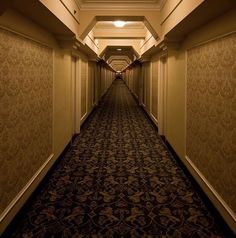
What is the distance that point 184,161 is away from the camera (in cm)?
486

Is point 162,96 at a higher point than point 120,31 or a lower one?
lower

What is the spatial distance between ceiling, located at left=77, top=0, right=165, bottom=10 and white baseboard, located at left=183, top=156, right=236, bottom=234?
3129 millimetres

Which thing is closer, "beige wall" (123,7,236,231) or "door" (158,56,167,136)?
"beige wall" (123,7,236,231)

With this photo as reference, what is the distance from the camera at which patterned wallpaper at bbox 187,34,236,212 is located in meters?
2.80

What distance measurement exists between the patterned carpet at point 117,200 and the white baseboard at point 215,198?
0.16m

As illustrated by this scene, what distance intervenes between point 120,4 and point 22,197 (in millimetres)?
4007

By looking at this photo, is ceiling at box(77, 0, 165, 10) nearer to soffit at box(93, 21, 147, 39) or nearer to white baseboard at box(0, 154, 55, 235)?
white baseboard at box(0, 154, 55, 235)

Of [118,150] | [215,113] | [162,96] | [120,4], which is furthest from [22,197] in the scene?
A: [162,96]

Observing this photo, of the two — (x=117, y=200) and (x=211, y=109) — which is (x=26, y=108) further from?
(x=211, y=109)

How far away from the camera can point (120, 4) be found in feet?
18.3

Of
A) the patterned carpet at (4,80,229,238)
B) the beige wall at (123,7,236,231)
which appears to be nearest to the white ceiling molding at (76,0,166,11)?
the beige wall at (123,7,236,231)

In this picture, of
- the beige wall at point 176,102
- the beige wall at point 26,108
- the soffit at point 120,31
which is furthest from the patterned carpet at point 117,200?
the soffit at point 120,31

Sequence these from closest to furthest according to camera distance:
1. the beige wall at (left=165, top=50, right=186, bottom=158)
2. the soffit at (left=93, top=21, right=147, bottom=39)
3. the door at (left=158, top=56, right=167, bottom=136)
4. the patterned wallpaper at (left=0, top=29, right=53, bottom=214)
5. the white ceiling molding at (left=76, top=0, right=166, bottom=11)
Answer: the patterned wallpaper at (left=0, top=29, right=53, bottom=214), the beige wall at (left=165, top=50, right=186, bottom=158), the white ceiling molding at (left=76, top=0, right=166, bottom=11), the door at (left=158, top=56, right=167, bottom=136), the soffit at (left=93, top=21, right=147, bottom=39)

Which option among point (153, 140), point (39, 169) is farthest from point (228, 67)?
point (153, 140)
